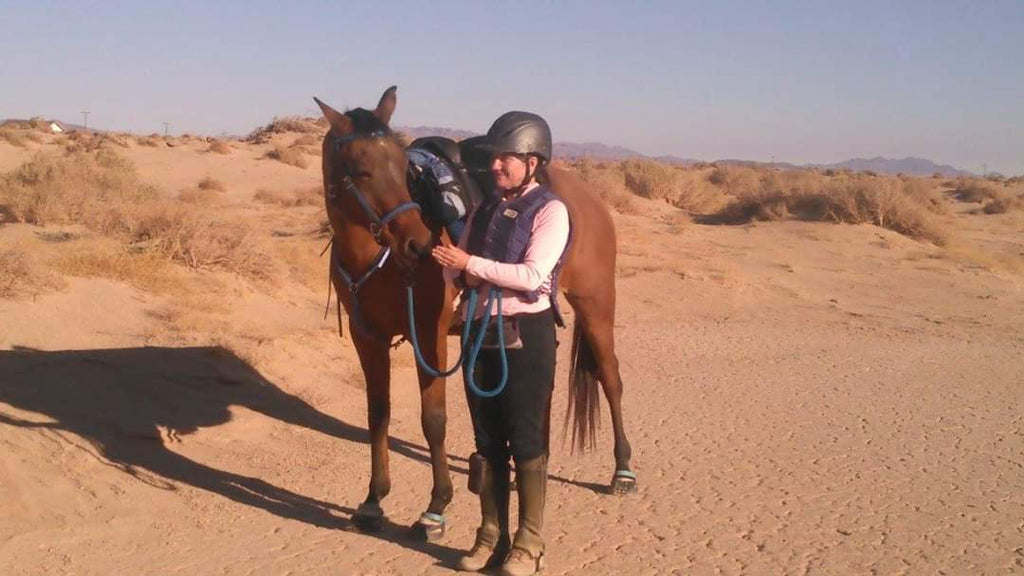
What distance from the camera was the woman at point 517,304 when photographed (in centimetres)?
346

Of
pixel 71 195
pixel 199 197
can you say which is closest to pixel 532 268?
pixel 71 195

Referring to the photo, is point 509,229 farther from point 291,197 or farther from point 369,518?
point 291,197

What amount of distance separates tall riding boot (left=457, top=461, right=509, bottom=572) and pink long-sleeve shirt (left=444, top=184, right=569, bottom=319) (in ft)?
2.38

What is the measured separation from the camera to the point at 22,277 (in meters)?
7.46

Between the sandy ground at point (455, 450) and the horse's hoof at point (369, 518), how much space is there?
0.05 meters

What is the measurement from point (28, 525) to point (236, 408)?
2.02 meters

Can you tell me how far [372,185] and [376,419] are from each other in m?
1.38

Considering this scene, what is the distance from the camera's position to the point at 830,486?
5.20 m

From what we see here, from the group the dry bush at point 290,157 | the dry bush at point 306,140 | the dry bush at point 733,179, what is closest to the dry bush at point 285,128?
the dry bush at point 306,140

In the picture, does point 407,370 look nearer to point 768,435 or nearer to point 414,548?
point 768,435

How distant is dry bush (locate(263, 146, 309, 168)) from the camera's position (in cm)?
2942

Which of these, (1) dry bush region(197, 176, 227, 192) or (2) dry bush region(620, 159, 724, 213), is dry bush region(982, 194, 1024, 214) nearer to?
(2) dry bush region(620, 159, 724, 213)

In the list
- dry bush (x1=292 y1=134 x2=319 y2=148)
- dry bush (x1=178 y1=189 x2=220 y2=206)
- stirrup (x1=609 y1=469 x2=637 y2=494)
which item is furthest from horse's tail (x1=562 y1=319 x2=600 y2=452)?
dry bush (x1=292 y1=134 x2=319 y2=148)

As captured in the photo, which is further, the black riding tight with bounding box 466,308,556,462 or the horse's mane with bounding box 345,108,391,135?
the horse's mane with bounding box 345,108,391,135
